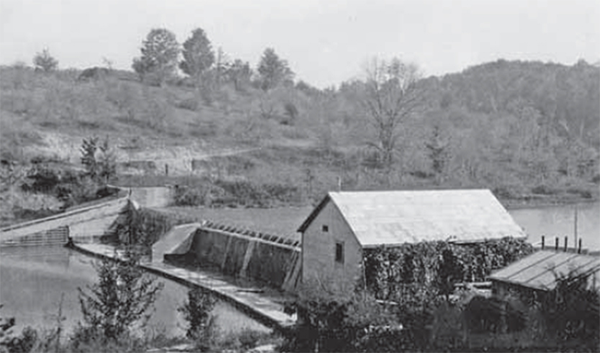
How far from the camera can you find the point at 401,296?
16984 millimetres

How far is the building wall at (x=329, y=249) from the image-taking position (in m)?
19.0

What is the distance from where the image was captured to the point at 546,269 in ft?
51.4

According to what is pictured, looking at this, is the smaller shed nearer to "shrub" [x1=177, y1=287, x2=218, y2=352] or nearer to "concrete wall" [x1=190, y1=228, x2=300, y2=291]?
"shrub" [x1=177, y1=287, x2=218, y2=352]

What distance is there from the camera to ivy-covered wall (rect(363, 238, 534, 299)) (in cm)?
1877

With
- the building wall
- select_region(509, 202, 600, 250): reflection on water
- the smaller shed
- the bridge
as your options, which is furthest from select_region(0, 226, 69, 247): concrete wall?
the smaller shed

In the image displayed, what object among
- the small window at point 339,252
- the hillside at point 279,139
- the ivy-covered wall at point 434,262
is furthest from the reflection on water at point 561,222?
the small window at point 339,252

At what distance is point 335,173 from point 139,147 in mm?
13356

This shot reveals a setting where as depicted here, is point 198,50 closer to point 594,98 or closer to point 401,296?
point 594,98

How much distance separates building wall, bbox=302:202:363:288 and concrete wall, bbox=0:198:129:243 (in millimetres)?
17336

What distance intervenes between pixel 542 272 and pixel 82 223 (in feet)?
81.1

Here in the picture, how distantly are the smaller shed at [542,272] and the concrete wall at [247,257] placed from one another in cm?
717

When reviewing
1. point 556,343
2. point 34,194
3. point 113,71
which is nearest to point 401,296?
point 556,343

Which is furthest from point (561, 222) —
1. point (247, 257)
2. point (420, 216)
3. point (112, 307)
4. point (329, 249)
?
point (112, 307)

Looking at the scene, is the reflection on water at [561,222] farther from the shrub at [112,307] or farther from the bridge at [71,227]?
the bridge at [71,227]
